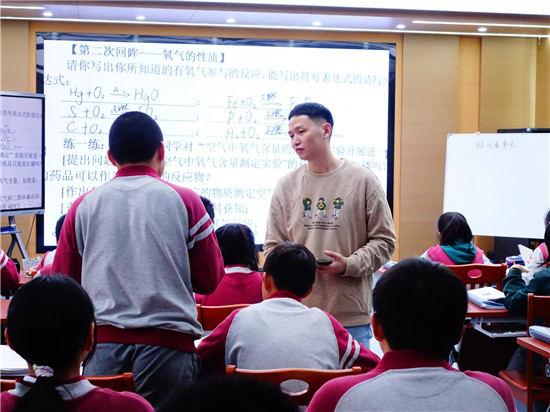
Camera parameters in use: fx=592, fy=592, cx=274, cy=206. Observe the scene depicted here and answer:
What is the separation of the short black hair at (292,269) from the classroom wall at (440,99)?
4124mm

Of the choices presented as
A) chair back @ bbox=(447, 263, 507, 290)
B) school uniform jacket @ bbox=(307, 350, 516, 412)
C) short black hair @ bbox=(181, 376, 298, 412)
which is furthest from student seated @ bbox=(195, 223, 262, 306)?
short black hair @ bbox=(181, 376, 298, 412)

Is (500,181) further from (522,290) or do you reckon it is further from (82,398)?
(82,398)

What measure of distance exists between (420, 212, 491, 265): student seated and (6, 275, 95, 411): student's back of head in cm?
291

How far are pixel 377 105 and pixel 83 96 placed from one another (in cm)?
281

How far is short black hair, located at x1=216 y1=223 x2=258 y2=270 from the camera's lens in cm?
275

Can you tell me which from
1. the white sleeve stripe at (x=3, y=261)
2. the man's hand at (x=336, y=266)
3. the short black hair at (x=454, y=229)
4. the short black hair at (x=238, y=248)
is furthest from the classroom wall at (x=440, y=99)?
the white sleeve stripe at (x=3, y=261)

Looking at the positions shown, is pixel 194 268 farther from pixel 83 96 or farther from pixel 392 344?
pixel 83 96

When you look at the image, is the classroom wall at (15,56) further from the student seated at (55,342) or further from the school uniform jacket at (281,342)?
the student seated at (55,342)

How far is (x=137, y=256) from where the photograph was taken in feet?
5.24

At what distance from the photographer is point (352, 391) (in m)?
1.13

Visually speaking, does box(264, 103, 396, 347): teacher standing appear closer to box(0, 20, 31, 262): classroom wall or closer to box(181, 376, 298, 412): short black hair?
box(181, 376, 298, 412): short black hair

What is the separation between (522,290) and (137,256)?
203cm

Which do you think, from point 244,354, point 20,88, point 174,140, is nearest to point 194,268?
point 244,354

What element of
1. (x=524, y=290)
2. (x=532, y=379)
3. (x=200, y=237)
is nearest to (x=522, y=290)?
(x=524, y=290)
